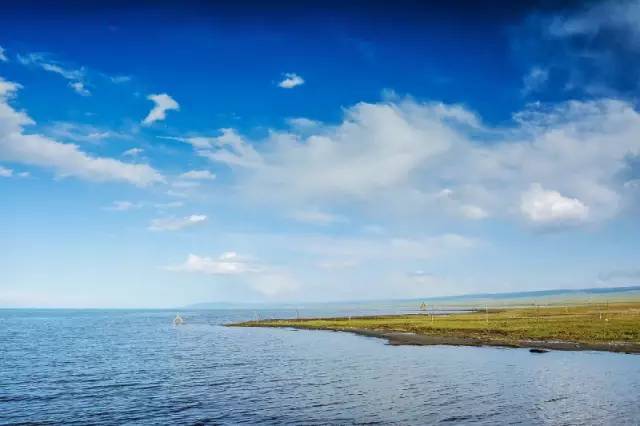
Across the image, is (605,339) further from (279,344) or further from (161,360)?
(161,360)

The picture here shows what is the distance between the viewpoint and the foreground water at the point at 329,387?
3922 cm

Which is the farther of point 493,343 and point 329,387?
point 493,343

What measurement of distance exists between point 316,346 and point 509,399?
52.3 metres

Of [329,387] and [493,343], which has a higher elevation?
[493,343]

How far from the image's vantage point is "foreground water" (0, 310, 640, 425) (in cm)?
3922

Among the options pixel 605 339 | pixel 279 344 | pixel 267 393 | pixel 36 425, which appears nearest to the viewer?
pixel 36 425

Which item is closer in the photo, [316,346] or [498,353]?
[498,353]

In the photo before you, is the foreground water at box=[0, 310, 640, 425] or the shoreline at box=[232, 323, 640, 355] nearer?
the foreground water at box=[0, 310, 640, 425]

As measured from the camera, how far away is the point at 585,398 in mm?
43500

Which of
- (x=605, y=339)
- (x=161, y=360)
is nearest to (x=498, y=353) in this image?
(x=605, y=339)

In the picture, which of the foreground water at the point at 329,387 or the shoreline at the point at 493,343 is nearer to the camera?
the foreground water at the point at 329,387

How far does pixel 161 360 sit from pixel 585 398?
5755 centimetres

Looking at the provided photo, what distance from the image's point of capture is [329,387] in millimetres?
51156

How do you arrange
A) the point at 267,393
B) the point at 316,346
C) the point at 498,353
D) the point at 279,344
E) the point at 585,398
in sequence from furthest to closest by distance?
the point at 279,344 → the point at 316,346 → the point at 498,353 → the point at 267,393 → the point at 585,398
